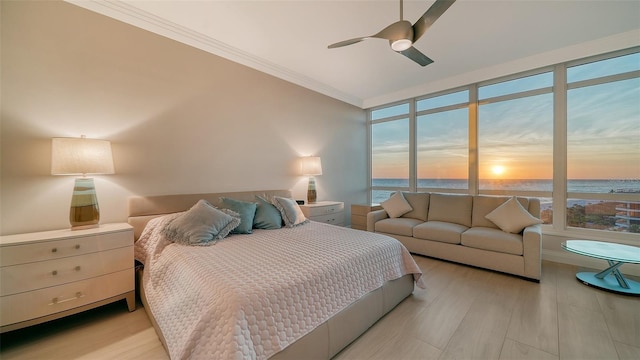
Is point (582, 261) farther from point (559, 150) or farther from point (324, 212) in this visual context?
point (324, 212)

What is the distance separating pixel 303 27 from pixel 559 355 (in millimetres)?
3567

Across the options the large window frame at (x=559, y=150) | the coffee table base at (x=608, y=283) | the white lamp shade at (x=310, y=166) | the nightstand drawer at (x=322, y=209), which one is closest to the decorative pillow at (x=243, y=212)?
the nightstand drawer at (x=322, y=209)

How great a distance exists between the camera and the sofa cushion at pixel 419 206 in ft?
13.3

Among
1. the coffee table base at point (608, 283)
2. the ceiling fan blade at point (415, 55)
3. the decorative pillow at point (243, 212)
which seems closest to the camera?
the ceiling fan blade at point (415, 55)

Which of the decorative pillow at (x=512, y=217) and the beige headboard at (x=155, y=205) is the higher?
the beige headboard at (x=155, y=205)

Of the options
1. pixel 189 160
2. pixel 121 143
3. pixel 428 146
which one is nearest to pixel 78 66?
pixel 121 143

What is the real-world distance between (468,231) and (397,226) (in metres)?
0.96

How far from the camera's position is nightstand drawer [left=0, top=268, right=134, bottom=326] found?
162 cm

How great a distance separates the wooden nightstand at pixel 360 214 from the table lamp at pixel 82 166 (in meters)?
3.63

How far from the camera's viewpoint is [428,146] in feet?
15.6

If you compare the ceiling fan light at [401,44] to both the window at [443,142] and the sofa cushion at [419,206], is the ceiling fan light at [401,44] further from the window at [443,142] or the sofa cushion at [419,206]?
the window at [443,142]

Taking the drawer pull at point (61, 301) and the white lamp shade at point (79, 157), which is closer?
the drawer pull at point (61, 301)

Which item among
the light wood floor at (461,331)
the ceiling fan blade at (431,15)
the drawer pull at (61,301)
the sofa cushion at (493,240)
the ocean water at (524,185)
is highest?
the ceiling fan blade at (431,15)

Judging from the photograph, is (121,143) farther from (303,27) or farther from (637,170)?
(637,170)
